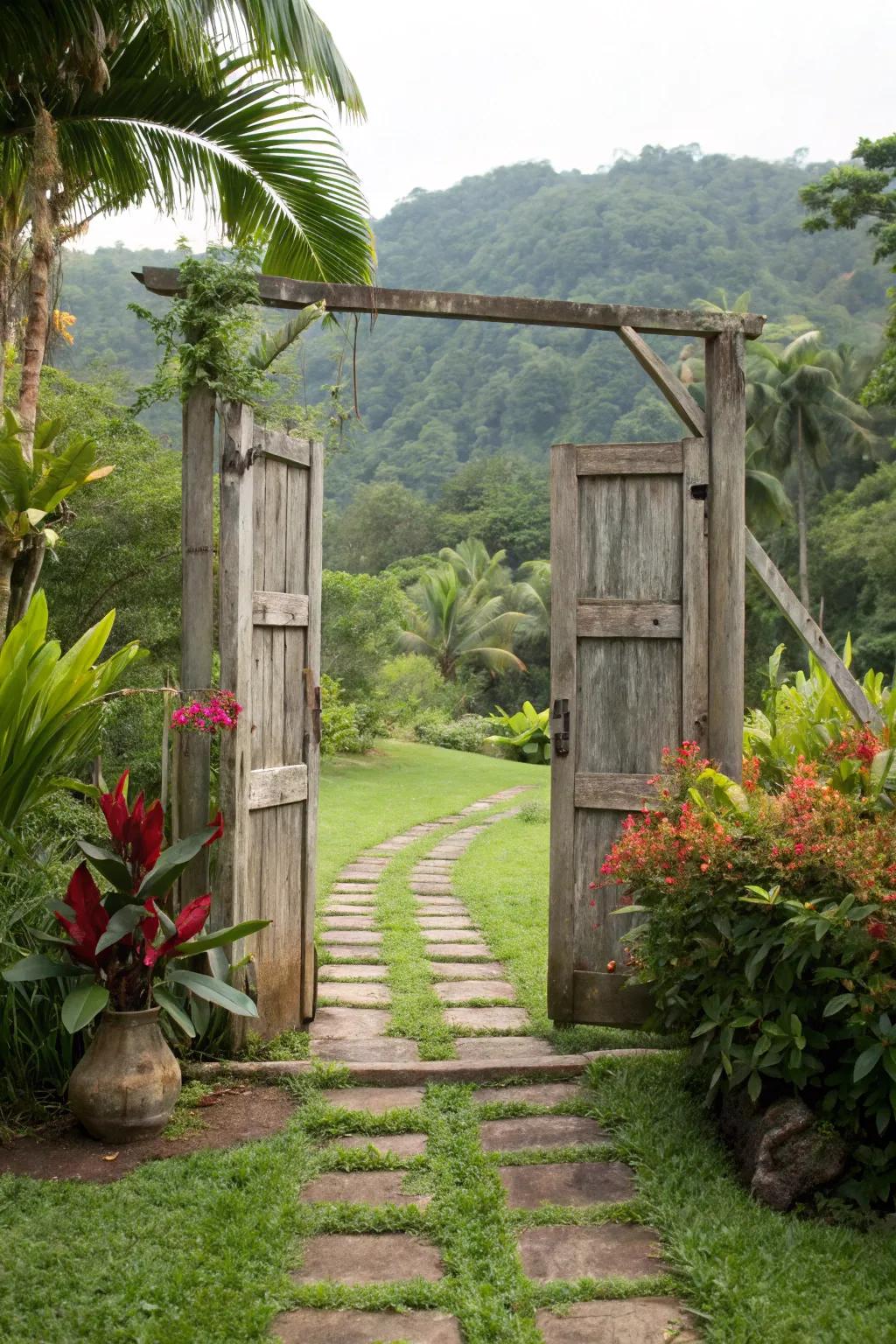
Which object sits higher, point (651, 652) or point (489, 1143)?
point (651, 652)

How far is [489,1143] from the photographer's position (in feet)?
11.7

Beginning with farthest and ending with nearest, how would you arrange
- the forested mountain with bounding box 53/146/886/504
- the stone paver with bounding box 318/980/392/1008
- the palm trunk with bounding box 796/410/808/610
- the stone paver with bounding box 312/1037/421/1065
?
the forested mountain with bounding box 53/146/886/504, the palm trunk with bounding box 796/410/808/610, the stone paver with bounding box 318/980/392/1008, the stone paver with bounding box 312/1037/421/1065

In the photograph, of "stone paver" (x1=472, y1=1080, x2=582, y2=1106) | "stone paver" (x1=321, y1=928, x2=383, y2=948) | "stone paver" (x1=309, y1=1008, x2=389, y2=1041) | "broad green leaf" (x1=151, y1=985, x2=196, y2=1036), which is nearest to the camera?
"broad green leaf" (x1=151, y1=985, x2=196, y2=1036)

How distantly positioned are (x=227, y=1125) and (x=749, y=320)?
3733mm

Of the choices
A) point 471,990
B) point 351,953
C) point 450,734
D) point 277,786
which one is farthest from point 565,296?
point 277,786

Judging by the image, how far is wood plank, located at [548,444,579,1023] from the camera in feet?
15.3

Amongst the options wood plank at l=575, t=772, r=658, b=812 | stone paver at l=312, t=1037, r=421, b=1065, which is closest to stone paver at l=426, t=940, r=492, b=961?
stone paver at l=312, t=1037, r=421, b=1065

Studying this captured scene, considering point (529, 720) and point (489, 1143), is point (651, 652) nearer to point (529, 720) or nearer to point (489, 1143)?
point (489, 1143)

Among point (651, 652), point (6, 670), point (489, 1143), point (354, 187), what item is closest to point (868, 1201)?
point (489, 1143)

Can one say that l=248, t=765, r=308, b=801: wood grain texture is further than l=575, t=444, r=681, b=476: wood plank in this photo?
No

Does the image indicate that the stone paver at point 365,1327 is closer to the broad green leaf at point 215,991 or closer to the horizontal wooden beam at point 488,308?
the broad green leaf at point 215,991

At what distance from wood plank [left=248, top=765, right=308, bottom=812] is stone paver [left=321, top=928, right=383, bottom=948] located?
1661 mm

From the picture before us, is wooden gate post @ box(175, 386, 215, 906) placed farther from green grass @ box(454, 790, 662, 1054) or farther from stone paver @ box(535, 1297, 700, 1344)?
stone paver @ box(535, 1297, 700, 1344)

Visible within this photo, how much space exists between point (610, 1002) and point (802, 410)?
28.9m
